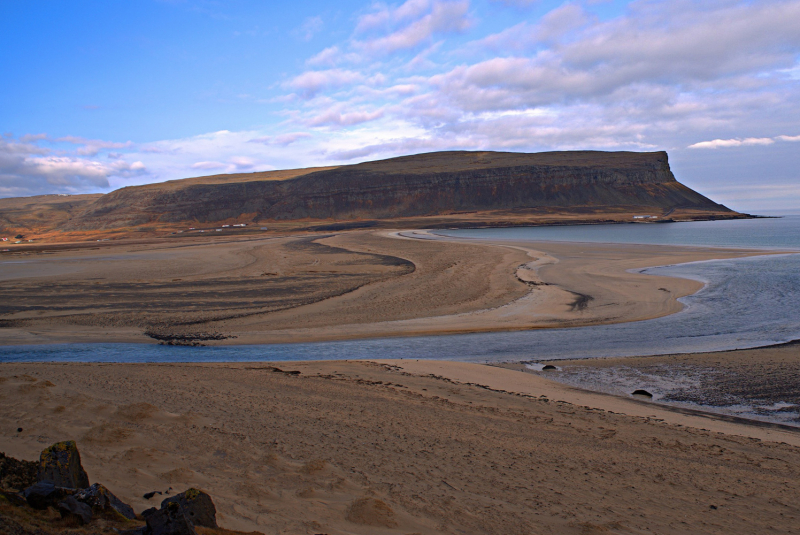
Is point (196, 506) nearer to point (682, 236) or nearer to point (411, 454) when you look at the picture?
point (411, 454)

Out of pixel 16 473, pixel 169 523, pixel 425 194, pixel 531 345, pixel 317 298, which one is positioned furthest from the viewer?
pixel 425 194

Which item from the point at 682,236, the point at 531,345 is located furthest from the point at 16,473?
the point at 682,236

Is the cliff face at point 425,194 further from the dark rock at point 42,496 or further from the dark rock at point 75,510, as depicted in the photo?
the dark rock at point 75,510

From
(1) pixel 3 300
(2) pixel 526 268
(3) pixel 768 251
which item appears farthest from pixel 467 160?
(1) pixel 3 300

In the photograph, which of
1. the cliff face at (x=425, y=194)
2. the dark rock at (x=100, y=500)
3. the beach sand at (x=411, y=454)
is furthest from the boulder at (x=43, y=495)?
the cliff face at (x=425, y=194)

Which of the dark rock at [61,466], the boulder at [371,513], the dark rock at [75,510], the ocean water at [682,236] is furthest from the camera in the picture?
the ocean water at [682,236]

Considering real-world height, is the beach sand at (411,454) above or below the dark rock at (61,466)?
below
